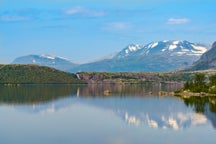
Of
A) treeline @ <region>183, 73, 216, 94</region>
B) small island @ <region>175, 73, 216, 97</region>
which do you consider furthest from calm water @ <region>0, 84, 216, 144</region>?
treeline @ <region>183, 73, 216, 94</region>

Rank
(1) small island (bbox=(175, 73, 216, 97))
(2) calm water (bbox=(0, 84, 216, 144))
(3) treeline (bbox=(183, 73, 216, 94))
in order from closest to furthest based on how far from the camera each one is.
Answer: (2) calm water (bbox=(0, 84, 216, 144))
(1) small island (bbox=(175, 73, 216, 97))
(3) treeline (bbox=(183, 73, 216, 94))

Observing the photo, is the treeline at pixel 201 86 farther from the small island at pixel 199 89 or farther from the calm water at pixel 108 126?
the calm water at pixel 108 126

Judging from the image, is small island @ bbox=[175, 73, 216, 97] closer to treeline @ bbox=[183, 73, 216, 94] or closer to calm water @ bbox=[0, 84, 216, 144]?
treeline @ bbox=[183, 73, 216, 94]

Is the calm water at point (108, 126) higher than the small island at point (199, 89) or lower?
lower

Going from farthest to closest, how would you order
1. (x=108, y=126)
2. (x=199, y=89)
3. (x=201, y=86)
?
(x=201, y=86), (x=199, y=89), (x=108, y=126)

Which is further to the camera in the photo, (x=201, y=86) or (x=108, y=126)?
(x=201, y=86)

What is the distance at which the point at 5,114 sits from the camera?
336ft

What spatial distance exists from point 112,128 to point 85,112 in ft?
105

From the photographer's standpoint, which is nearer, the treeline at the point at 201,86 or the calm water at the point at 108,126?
the calm water at the point at 108,126

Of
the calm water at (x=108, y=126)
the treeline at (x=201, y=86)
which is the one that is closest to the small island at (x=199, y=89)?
the treeline at (x=201, y=86)

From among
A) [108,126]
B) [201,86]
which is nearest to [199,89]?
[201,86]

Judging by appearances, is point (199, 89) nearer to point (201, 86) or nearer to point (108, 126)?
point (201, 86)

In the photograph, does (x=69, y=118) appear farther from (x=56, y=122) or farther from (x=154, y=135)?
(x=154, y=135)

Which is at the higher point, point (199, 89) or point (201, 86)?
point (201, 86)
